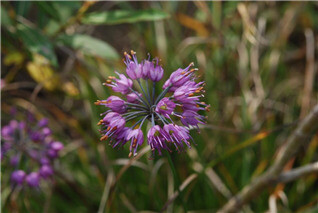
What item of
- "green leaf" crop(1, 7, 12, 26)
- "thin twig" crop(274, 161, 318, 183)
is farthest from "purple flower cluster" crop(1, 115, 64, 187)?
"thin twig" crop(274, 161, 318, 183)

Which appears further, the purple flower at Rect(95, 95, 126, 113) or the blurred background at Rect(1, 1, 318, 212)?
the blurred background at Rect(1, 1, 318, 212)

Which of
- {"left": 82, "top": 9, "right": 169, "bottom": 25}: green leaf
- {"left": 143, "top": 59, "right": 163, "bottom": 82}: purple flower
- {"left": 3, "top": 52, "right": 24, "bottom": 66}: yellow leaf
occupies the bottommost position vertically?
{"left": 143, "top": 59, "right": 163, "bottom": 82}: purple flower

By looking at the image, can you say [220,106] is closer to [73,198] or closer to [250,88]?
[250,88]

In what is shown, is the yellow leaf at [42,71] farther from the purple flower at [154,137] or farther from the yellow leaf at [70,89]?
the purple flower at [154,137]

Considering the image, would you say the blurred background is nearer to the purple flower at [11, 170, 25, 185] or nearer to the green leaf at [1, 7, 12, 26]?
the green leaf at [1, 7, 12, 26]

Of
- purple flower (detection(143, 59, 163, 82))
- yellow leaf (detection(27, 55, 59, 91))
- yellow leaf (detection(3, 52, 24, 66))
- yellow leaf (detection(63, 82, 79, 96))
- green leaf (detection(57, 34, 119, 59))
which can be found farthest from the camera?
yellow leaf (detection(63, 82, 79, 96))

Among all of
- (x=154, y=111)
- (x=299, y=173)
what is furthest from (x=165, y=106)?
(x=299, y=173)

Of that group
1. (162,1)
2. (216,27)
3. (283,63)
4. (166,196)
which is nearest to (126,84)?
(166,196)

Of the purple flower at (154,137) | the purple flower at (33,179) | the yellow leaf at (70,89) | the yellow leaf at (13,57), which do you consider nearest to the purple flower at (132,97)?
the purple flower at (154,137)

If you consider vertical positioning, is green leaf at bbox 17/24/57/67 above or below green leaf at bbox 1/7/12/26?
below
